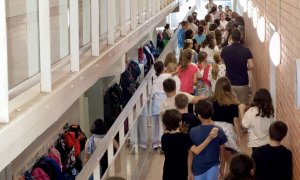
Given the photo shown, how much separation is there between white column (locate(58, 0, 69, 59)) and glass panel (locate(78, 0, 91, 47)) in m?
0.75

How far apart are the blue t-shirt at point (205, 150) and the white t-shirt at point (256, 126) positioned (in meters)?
0.50

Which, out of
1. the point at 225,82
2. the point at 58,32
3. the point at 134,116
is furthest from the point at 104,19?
the point at 58,32

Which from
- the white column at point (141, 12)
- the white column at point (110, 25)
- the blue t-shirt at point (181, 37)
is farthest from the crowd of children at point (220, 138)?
the blue t-shirt at point (181, 37)

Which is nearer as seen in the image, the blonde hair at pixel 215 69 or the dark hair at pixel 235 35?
the dark hair at pixel 235 35

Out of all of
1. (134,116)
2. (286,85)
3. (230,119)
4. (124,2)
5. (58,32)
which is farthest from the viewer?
(124,2)

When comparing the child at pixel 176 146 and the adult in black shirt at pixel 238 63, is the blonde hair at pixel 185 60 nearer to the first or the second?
the adult in black shirt at pixel 238 63

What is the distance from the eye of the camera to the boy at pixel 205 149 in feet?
21.7

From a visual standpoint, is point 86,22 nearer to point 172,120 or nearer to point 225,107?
point 172,120

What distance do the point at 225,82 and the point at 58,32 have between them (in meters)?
2.60

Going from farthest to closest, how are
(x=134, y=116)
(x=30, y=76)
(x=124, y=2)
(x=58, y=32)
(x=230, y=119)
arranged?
(x=124, y=2) < (x=134, y=116) < (x=230, y=119) < (x=58, y=32) < (x=30, y=76)

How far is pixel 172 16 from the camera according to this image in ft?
95.6

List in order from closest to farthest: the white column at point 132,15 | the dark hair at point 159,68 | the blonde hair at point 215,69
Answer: the dark hair at point 159,68 → the blonde hair at point 215,69 → the white column at point 132,15

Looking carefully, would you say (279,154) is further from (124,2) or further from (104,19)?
(124,2)

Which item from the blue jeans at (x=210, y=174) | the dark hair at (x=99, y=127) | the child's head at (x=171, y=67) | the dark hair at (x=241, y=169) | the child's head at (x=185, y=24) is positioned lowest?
the blue jeans at (x=210, y=174)
